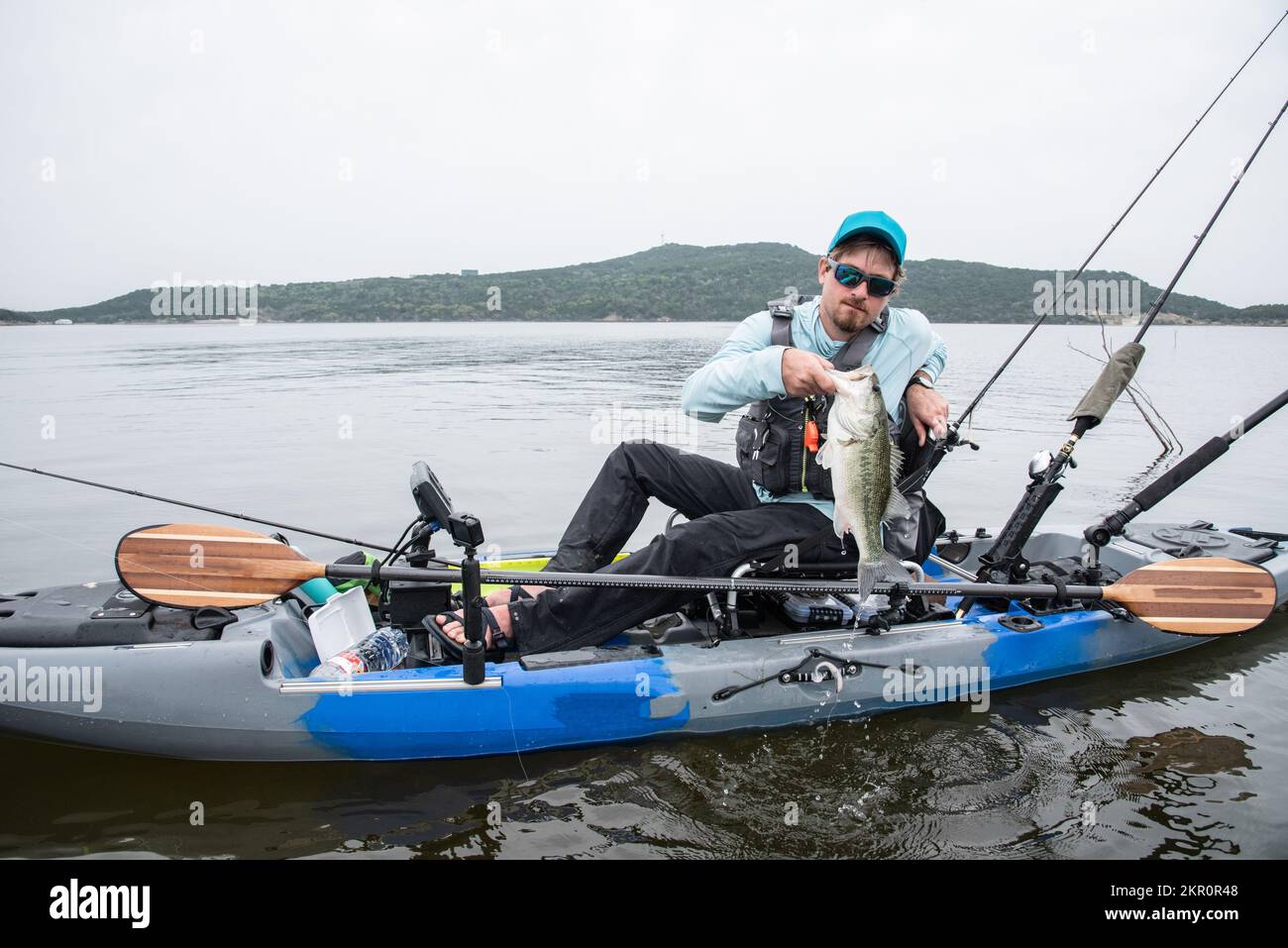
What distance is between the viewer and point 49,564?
7688mm

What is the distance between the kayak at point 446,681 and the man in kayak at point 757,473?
0.23 meters

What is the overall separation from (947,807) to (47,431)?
51.6 feet

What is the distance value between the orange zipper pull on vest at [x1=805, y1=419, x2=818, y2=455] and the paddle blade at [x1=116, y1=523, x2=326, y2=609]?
243cm

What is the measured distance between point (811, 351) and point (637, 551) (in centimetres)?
142

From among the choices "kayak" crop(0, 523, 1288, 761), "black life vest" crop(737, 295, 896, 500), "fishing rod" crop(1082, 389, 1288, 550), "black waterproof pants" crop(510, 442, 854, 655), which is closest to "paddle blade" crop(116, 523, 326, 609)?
"kayak" crop(0, 523, 1288, 761)

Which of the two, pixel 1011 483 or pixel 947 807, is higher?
pixel 1011 483

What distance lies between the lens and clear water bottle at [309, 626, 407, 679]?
403 centimetres

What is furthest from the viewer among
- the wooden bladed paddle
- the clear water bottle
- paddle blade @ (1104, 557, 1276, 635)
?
paddle blade @ (1104, 557, 1276, 635)

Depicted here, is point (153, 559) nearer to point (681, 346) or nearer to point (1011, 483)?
point (1011, 483)

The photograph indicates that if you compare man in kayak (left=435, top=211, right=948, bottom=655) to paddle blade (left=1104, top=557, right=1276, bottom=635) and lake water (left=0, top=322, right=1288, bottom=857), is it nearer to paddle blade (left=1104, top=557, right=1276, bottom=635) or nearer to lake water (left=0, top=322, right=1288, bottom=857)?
lake water (left=0, top=322, right=1288, bottom=857)

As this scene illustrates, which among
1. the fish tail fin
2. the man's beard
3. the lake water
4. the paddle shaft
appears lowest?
the lake water

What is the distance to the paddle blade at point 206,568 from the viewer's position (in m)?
3.91
